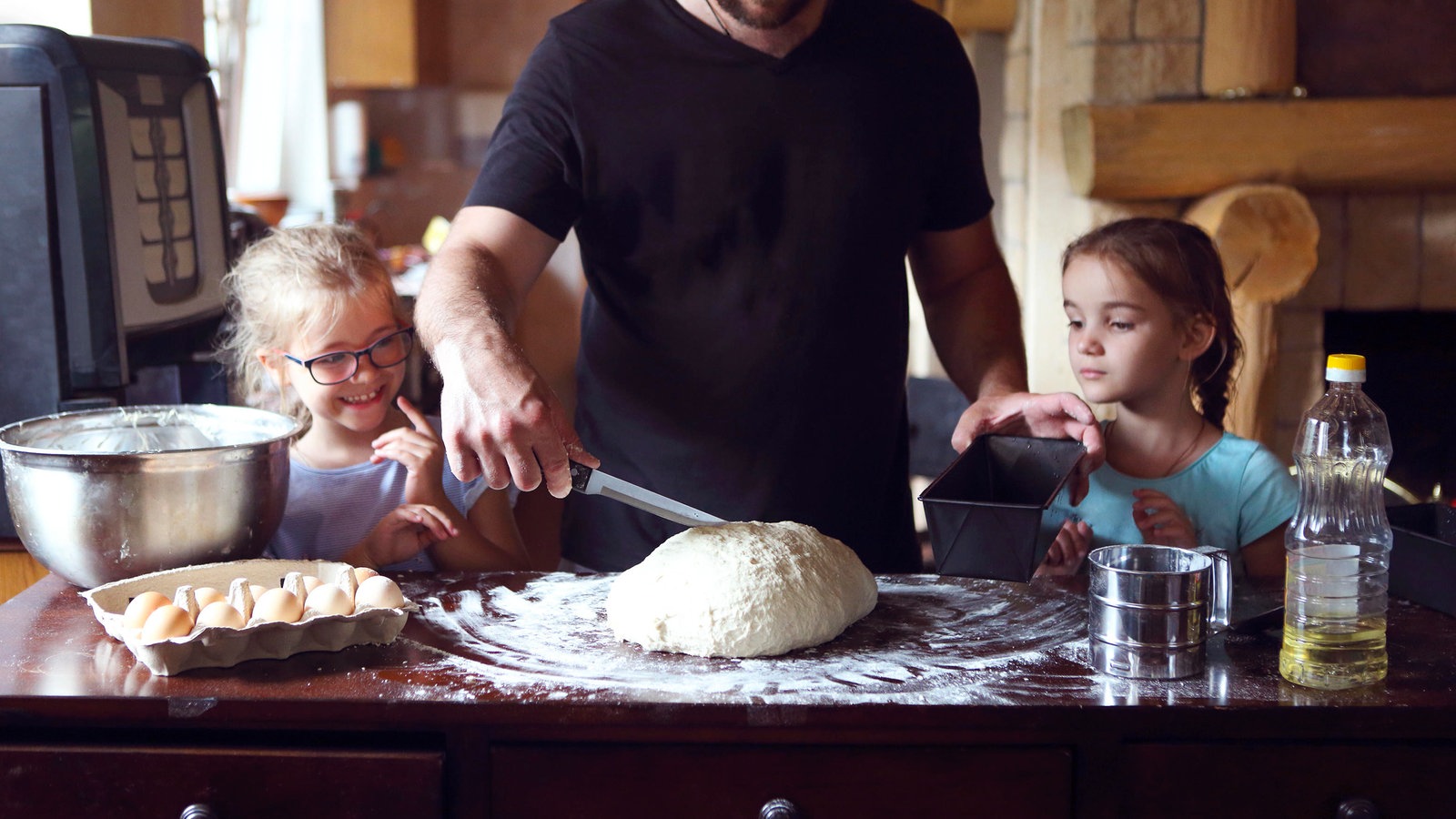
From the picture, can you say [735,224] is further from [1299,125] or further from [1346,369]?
[1299,125]

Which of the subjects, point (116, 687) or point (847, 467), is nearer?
point (116, 687)

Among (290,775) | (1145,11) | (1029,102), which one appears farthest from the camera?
(1029,102)

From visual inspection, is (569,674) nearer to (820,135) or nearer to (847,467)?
(847,467)

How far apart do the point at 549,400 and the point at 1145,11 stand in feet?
6.68

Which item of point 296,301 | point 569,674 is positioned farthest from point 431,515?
point 569,674

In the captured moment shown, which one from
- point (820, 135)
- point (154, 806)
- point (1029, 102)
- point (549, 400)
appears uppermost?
point (1029, 102)

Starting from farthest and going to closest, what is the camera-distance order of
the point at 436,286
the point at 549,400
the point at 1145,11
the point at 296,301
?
1. the point at 1145,11
2. the point at 296,301
3. the point at 436,286
4. the point at 549,400

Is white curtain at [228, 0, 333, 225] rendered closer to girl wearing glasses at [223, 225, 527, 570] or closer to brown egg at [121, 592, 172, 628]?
girl wearing glasses at [223, 225, 527, 570]

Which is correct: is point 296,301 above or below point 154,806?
above

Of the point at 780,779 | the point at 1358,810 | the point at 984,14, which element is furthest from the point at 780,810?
the point at 984,14

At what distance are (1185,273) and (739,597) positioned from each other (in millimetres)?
926

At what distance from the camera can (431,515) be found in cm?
154

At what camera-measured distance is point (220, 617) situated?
1.07 m

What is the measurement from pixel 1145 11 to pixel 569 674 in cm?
221
